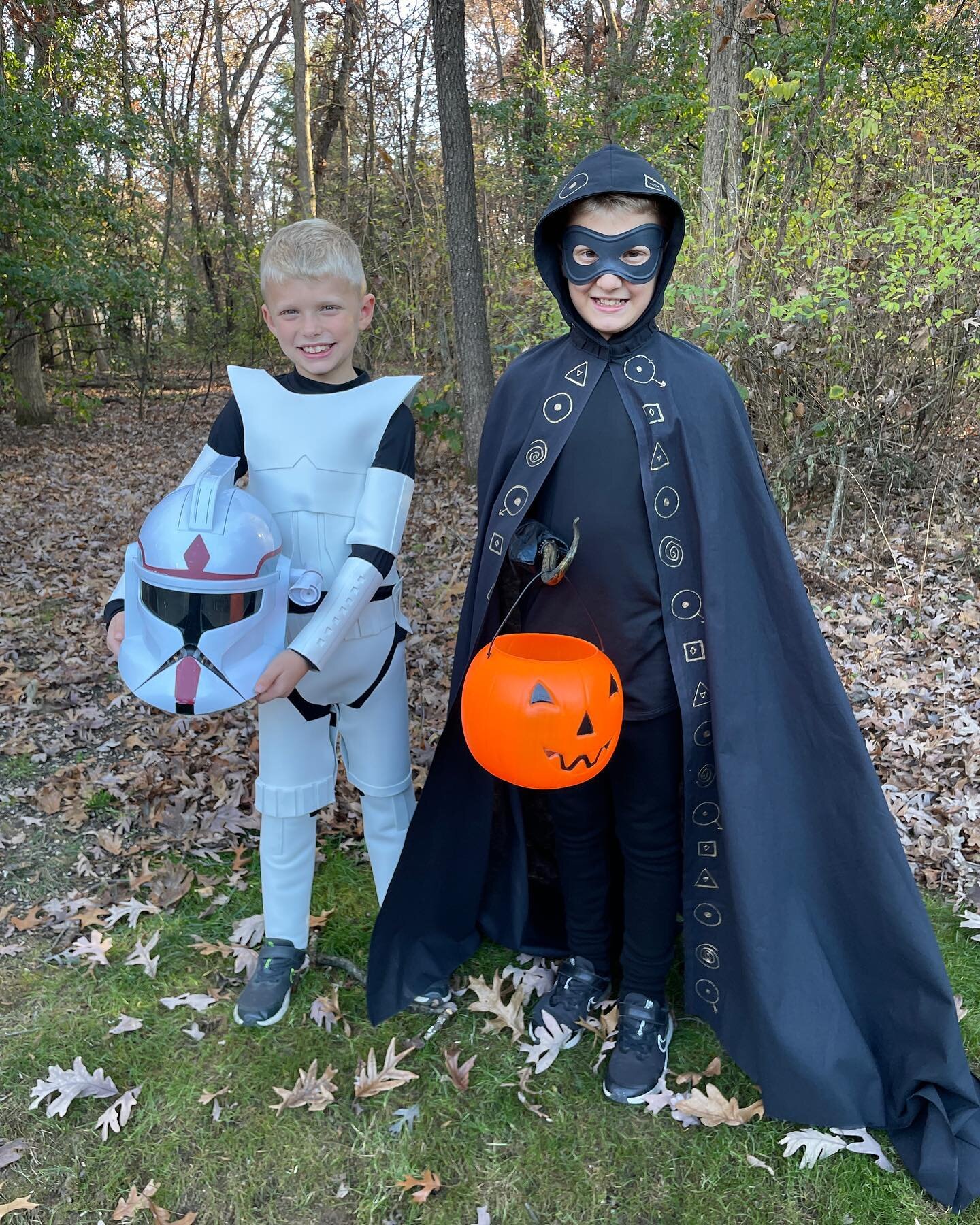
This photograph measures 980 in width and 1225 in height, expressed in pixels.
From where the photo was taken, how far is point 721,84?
855 centimetres

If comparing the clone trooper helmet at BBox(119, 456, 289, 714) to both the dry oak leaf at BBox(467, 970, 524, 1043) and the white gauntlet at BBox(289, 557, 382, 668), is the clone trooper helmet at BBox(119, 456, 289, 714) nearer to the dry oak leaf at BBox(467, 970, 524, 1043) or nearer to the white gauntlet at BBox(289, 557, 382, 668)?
the white gauntlet at BBox(289, 557, 382, 668)

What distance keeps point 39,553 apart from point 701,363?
24.9 feet

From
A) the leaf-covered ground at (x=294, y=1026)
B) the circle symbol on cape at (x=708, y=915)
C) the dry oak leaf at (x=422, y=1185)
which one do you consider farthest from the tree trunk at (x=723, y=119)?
the dry oak leaf at (x=422, y=1185)

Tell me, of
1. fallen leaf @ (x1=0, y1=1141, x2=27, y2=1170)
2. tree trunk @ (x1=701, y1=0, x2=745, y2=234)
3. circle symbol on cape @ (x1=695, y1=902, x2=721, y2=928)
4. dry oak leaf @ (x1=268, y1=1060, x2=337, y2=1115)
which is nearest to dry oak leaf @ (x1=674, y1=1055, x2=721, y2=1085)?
circle symbol on cape @ (x1=695, y1=902, x2=721, y2=928)

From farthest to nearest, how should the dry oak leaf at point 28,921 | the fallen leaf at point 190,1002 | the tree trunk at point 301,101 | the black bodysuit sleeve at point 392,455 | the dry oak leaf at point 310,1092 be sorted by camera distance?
the tree trunk at point 301,101 < the dry oak leaf at point 28,921 < the fallen leaf at point 190,1002 < the dry oak leaf at point 310,1092 < the black bodysuit sleeve at point 392,455

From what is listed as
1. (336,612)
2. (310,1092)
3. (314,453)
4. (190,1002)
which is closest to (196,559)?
(336,612)

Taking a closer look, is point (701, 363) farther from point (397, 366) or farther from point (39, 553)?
point (397, 366)

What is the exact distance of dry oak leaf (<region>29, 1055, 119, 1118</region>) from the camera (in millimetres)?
2727

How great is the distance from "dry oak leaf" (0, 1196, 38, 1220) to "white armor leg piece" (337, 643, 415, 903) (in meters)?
1.25

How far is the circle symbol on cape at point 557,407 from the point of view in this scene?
2451mm

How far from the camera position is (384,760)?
287cm

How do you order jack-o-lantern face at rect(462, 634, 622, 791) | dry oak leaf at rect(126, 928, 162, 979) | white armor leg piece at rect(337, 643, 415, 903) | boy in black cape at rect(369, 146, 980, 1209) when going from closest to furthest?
jack-o-lantern face at rect(462, 634, 622, 791)
boy in black cape at rect(369, 146, 980, 1209)
white armor leg piece at rect(337, 643, 415, 903)
dry oak leaf at rect(126, 928, 162, 979)

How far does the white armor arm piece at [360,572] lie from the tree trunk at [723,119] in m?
5.82

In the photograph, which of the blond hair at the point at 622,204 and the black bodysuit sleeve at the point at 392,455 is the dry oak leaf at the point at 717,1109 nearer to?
the black bodysuit sleeve at the point at 392,455
